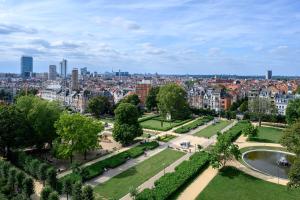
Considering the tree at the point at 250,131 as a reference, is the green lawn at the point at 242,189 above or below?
below

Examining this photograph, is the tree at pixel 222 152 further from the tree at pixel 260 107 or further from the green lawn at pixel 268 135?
the tree at pixel 260 107

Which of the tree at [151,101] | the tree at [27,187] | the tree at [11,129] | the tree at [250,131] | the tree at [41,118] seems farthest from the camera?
the tree at [151,101]

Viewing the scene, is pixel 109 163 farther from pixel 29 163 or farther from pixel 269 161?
pixel 269 161

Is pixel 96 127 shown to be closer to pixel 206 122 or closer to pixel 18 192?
pixel 18 192

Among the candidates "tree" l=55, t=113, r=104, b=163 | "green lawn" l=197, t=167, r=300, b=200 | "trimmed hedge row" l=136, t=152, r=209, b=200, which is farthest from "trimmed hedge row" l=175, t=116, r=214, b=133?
"green lawn" l=197, t=167, r=300, b=200

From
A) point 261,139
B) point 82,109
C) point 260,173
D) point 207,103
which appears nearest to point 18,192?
point 260,173

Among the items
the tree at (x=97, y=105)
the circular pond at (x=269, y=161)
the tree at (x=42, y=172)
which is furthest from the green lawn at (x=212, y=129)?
the tree at (x=42, y=172)
